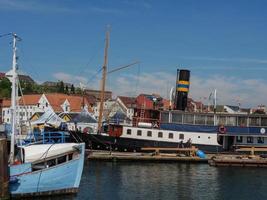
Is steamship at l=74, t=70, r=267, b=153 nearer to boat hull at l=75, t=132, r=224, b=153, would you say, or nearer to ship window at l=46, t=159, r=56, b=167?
boat hull at l=75, t=132, r=224, b=153

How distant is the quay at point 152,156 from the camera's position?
44.8 m

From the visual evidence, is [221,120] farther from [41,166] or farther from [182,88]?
[41,166]

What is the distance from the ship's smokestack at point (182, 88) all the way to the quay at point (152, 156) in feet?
23.0

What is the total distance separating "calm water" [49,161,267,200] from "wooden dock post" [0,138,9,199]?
4.59m

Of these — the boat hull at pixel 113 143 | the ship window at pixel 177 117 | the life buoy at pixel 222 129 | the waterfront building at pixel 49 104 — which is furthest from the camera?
the waterfront building at pixel 49 104

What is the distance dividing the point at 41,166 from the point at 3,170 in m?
2.70

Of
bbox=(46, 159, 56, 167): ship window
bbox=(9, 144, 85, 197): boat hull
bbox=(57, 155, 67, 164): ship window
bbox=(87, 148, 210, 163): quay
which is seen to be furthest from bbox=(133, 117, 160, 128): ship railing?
bbox=(46, 159, 56, 167): ship window

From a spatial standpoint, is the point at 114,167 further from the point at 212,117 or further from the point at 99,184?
the point at 212,117

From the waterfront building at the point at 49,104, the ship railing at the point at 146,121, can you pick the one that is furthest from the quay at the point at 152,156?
the waterfront building at the point at 49,104

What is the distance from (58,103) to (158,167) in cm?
8231

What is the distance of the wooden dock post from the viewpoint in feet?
78.1

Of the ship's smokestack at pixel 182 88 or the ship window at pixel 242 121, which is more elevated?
the ship's smokestack at pixel 182 88

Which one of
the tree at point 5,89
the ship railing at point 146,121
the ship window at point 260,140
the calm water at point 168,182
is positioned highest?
the tree at point 5,89

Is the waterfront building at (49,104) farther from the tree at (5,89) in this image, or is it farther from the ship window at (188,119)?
the ship window at (188,119)
